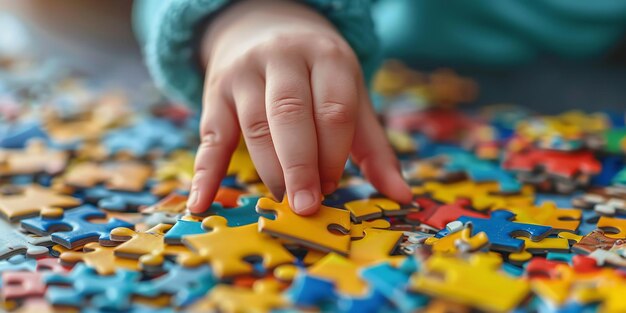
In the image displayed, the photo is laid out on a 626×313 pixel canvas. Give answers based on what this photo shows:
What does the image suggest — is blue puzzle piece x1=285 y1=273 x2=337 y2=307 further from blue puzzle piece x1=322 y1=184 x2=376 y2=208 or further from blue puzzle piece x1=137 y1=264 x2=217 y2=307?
blue puzzle piece x1=322 y1=184 x2=376 y2=208

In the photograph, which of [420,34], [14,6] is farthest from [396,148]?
[14,6]

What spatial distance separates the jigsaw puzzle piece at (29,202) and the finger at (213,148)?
0.18 meters

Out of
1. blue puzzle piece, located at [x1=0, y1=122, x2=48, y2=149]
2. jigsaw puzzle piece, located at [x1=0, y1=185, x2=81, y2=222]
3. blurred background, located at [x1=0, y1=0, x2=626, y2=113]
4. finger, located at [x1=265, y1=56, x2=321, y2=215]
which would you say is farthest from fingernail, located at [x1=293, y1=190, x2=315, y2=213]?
blurred background, located at [x1=0, y1=0, x2=626, y2=113]

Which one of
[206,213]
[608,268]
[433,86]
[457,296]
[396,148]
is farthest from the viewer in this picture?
[433,86]

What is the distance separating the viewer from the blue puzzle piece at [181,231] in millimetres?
735

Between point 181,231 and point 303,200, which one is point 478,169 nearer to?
point 303,200

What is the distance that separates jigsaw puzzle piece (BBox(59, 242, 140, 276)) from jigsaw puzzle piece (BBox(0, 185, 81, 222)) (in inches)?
6.0

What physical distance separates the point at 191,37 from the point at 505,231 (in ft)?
2.09

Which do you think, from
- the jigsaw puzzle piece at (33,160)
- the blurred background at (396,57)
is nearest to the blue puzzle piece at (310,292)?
the jigsaw puzzle piece at (33,160)

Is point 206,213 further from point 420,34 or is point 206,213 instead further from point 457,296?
point 420,34

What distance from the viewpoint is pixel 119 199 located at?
93 centimetres

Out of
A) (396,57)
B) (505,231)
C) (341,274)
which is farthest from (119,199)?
(396,57)

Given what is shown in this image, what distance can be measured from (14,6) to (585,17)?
1657 millimetres

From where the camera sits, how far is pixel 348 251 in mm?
723
